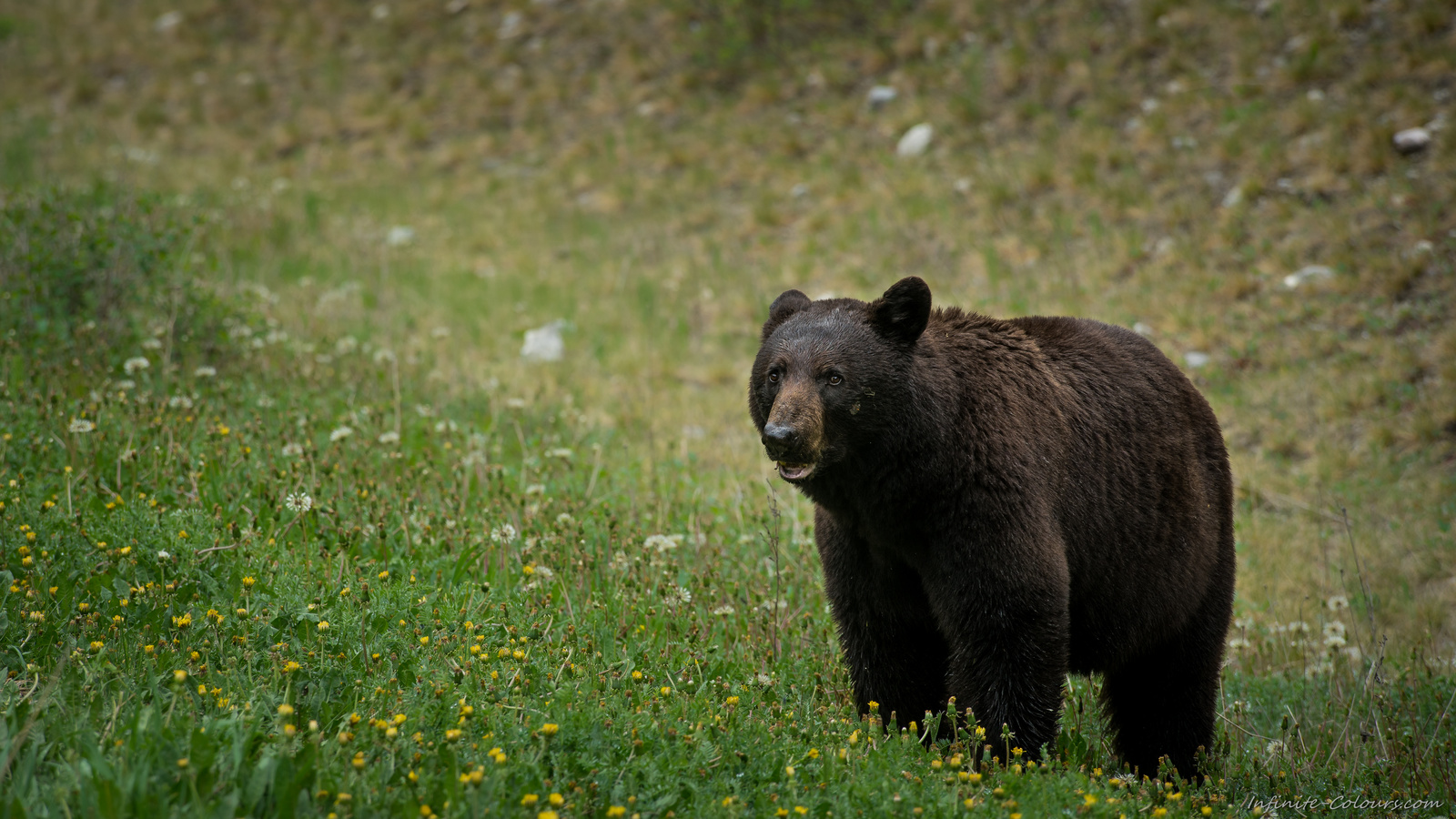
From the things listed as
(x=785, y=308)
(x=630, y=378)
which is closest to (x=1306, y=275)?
(x=630, y=378)

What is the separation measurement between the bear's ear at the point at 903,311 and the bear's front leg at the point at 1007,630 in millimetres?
876

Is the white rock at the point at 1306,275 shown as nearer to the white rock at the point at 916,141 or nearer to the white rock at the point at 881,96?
the white rock at the point at 916,141

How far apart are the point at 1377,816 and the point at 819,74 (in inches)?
502

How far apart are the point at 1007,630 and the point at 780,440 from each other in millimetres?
1119

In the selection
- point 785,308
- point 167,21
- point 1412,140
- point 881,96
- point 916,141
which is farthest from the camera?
point 167,21

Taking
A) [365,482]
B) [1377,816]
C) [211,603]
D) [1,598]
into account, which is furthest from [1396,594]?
[1,598]

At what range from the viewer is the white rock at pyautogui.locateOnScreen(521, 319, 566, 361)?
10305 millimetres

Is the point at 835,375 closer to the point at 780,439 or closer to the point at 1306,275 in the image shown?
the point at 780,439

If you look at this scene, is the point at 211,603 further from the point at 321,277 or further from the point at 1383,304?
the point at 1383,304

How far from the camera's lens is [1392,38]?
1070cm

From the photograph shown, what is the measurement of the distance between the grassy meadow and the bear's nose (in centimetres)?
103

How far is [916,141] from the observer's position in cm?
1316

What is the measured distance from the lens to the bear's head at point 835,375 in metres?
3.87

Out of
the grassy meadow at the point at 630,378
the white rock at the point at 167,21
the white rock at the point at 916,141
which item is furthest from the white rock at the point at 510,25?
the white rock at the point at 916,141
